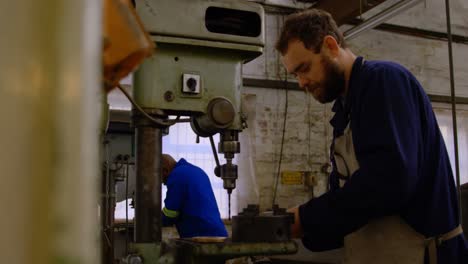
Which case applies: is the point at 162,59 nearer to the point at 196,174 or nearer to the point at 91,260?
the point at 91,260

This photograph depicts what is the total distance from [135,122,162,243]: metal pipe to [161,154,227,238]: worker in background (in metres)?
1.43

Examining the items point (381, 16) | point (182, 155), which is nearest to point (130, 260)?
point (381, 16)

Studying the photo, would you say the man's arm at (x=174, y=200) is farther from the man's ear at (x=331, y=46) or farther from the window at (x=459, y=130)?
the window at (x=459, y=130)

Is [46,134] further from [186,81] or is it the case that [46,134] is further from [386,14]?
[386,14]

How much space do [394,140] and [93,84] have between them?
0.87 meters

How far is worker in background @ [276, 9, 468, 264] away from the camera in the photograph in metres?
1.05

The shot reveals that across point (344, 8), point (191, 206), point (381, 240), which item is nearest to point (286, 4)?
point (344, 8)

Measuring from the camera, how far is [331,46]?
1.32 metres

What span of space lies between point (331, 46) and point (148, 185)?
0.59 m

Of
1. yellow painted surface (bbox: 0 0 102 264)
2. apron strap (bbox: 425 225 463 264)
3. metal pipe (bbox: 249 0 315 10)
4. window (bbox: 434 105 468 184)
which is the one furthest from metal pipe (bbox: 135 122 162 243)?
window (bbox: 434 105 468 184)

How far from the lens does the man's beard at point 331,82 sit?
130cm

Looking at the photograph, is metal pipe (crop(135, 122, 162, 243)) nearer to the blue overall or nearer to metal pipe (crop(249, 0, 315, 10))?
the blue overall

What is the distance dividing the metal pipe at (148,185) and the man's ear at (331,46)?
49 centimetres

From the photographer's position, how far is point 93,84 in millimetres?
277
